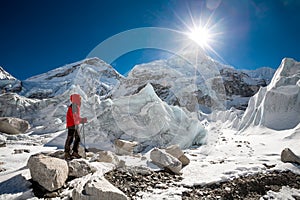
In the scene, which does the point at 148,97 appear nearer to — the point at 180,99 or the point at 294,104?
the point at 294,104

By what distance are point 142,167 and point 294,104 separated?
570 inches

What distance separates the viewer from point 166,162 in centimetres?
566

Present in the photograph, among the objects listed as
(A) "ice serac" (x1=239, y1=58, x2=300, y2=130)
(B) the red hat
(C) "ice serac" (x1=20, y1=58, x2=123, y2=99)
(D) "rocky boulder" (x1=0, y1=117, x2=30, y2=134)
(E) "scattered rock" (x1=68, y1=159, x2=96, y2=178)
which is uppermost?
(C) "ice serac" (x1=20, y1=58, x2=123, y2=99)

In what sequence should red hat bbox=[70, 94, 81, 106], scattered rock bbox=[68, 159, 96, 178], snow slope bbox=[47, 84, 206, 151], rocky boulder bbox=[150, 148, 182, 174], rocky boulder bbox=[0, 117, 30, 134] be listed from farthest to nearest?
1. rocky boulder bbox=[0, 117, 30, 134]
2. snow slope bbox=[47, 84, 206, 151]
3. rocky boulder bbox=[150, 148, 182, 174]
4. red hat bbox=[70, 94, 81, 106]
5. scattered rock bbox=[68, 159, 96, 178]

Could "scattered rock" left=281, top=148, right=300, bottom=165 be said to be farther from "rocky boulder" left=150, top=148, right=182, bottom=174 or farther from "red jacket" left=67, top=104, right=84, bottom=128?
"red jacket" left=67, top=104, right=84, bottom=128

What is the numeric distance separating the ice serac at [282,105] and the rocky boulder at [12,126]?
19.8 metres

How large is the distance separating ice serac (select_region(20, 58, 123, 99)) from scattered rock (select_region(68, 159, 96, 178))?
66037mm

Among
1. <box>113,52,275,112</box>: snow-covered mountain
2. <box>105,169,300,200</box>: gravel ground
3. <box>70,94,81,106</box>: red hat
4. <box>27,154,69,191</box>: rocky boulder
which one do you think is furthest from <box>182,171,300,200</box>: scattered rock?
<box>113,52,275,112</box>: snow-covered mountain

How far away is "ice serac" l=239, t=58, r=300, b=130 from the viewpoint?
46.8ft

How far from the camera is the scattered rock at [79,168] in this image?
14.1 feet

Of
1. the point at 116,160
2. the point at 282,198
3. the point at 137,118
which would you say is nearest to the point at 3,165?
the point at 116,160

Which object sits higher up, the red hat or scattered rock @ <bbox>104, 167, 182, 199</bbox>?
the red hat

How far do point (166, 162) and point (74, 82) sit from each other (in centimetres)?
9133

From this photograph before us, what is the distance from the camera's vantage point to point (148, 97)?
1582cm
